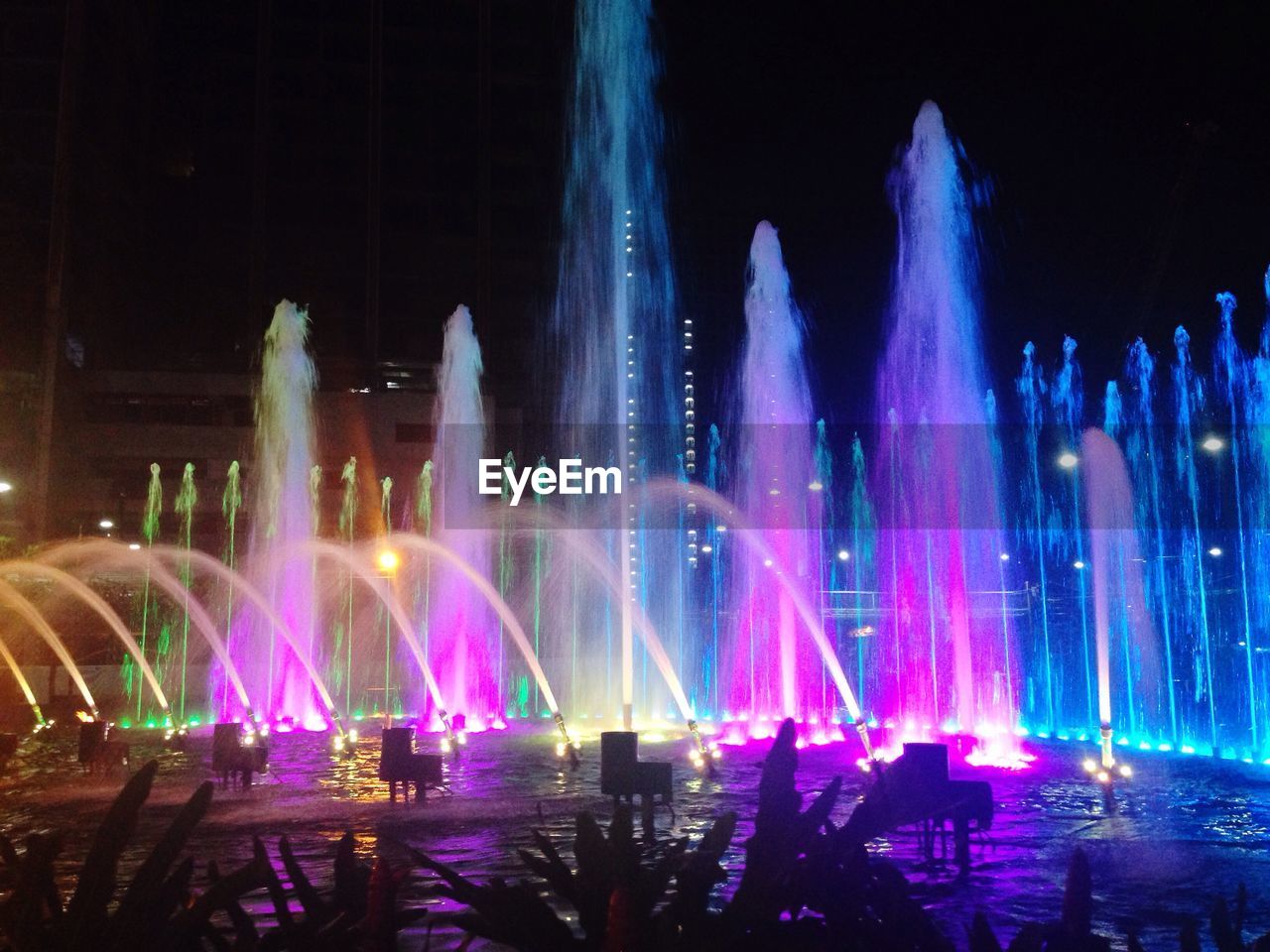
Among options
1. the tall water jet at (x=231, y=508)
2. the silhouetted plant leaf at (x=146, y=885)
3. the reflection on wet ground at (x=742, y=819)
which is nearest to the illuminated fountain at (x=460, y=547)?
the tall water jet at (x=231, y=508)

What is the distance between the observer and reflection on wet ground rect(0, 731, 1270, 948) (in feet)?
25.0

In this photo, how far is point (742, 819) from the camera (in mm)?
10641

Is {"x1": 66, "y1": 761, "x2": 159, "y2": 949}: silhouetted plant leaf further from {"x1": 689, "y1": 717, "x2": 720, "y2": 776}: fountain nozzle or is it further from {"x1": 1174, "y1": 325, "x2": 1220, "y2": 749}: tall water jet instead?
{"x1": 1174, "y1": 325, "x2": 1220, "y2": 749}: tall water jet

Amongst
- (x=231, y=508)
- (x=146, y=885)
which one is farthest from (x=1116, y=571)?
(x=146, y=885)

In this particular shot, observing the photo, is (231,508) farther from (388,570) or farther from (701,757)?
(701,757)

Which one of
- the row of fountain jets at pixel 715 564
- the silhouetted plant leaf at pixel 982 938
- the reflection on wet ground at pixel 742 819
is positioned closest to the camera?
the silhouetted plant leaf at pixel 982 938

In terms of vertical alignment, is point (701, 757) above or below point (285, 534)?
below

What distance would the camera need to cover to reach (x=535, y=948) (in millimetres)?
2424

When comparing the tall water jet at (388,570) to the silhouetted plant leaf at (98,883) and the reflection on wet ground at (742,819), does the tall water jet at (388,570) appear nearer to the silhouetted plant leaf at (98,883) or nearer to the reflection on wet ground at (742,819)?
the reflection on wet ground at (742,819)

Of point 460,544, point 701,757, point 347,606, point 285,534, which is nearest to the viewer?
point 701,757

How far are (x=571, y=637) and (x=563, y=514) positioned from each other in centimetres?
803

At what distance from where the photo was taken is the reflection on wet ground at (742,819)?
7621mm

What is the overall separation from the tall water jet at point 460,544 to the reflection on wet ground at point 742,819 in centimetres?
965

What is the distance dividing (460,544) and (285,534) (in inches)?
262
